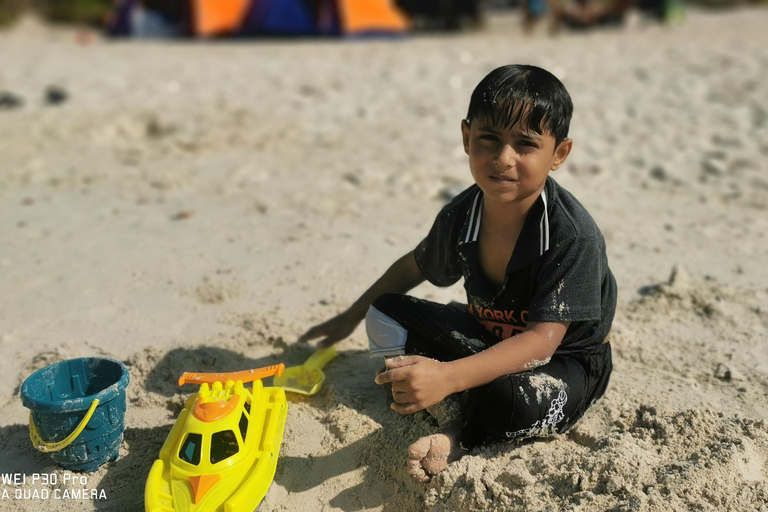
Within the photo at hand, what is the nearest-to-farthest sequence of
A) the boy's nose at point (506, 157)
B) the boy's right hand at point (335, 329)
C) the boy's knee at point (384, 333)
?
the boy's nose at point (506, 157), the boy's knee at point (384, 333), the boy's right hand at point (335, 329)

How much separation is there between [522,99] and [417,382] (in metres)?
0.78

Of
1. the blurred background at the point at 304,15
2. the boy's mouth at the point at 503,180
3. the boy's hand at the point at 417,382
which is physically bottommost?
the blurred background at the point at 304,15

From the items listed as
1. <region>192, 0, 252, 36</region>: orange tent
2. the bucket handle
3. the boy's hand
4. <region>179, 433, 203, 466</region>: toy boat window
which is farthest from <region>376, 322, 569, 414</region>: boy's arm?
<region>192, 0, 252, 36</region>: orange tent

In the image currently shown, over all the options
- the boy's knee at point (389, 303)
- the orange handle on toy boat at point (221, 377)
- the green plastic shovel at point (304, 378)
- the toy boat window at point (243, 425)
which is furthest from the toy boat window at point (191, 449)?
the boy's knee at point (389, 303)

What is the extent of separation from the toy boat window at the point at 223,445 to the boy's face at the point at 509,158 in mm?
952

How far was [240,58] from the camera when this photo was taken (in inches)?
316

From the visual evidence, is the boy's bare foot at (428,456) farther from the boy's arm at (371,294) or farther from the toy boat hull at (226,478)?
the boy's arm at (371,294)

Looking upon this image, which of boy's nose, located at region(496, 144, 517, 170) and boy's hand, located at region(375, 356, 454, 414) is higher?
boy's nose, located at region(496, 144, 517, 170)

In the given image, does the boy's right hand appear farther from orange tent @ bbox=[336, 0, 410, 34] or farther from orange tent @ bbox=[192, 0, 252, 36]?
orange tent @ bbox=[192, 0, 252, 36]

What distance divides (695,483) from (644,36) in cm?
906

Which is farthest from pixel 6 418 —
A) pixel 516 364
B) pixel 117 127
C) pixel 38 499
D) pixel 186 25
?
pixel 186 25

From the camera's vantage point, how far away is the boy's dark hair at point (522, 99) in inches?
75.2

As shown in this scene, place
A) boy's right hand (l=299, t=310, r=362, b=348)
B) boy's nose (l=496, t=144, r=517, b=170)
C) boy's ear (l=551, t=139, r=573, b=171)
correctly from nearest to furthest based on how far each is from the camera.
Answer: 1. boy's nose (l=496, t=144, r=517, b=170)
2. boy's ear (l=551, t=139, r=573, b=171)
3. boy's right hand (l=299, t=310, r=362, b=348)

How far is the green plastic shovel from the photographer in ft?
7.87
